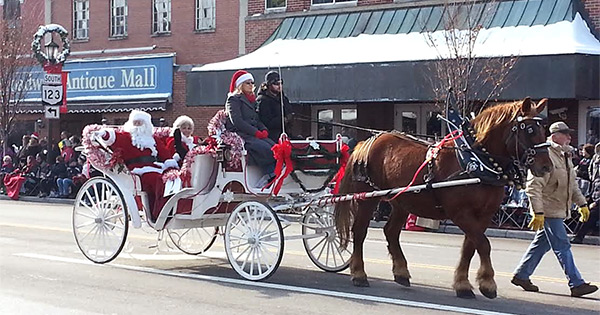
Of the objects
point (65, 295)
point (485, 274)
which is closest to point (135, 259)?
point (65, 295)

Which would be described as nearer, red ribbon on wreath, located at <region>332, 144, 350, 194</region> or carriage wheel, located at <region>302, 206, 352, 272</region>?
carriage wheel, located at <region>302, 206, 352, 272</region>

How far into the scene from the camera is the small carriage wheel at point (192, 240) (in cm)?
1191

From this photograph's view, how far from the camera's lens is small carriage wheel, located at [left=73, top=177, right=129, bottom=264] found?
10.8m

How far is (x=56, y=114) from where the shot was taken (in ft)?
81.1

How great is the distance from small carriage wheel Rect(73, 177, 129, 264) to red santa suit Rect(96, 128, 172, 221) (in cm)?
38

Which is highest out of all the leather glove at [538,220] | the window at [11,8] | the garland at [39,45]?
the window at [11,8]

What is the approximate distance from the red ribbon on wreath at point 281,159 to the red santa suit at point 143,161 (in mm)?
1580

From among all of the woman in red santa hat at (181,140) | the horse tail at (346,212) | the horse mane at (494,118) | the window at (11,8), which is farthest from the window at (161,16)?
the horse mane at (494,118)

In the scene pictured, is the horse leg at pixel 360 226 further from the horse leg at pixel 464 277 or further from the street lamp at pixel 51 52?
the street lamp at pixel 51 52

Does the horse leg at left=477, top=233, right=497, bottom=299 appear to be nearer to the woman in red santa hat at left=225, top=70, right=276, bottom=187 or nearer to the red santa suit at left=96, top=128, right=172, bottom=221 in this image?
the woman in red santa hat at left=225, top=70, right=276, bottom=187

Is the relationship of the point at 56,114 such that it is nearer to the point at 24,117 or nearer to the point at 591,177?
the point at 24,117

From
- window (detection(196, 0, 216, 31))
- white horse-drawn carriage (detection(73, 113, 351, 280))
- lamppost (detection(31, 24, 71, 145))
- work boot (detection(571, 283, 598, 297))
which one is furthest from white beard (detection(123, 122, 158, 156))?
window (detection(196, 0, 216, 31))

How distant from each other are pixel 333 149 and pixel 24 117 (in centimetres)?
2490

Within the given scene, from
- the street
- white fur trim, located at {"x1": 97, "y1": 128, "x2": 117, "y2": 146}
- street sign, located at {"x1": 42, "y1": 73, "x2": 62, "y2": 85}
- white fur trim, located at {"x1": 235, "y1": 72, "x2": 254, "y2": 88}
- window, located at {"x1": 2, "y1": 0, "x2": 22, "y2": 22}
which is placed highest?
window, located at {"x1": 2, "y1": 0, "x2": 22, "y2": 22}
